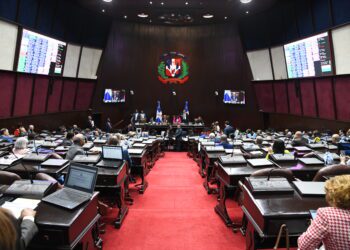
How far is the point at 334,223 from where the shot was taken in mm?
1561

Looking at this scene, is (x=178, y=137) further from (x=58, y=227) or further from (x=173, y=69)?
(x=58, y=227)

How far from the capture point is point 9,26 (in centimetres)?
902

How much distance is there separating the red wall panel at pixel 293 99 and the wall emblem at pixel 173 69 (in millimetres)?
5911

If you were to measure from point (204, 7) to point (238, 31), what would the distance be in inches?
136

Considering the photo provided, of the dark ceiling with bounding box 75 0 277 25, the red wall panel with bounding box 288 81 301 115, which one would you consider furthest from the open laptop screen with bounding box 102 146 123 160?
the red wall panel with bounding box 288 81 301 115

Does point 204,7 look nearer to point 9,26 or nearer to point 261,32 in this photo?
point 261,32

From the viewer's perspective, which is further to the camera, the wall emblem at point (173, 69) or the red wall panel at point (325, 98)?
the wall emblem at point (173, 69)

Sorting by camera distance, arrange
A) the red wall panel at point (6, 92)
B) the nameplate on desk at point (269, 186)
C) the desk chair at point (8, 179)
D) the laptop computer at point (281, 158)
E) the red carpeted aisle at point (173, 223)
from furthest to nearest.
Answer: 1. the red wall panel at point (6, 92)
2. the laptop computer at point (281, 158)
3. the red carpeted aisle at point (173, 223)
4. the desk chair at point (8, 179)
5. the nameplate on desk at point (269, 186)

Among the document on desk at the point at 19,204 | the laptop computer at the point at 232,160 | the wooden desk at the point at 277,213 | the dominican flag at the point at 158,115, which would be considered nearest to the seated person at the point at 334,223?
the wooden desk at the point at 277,213

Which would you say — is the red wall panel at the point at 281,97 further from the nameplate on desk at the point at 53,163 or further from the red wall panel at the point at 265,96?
the nameplate on desk at the point at 53,163

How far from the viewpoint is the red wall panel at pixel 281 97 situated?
528 inches

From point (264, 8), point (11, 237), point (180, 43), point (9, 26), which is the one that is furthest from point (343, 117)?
point (9, 26)

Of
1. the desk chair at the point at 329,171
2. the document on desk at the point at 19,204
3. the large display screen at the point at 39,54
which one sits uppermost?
the large display screen at the point at 39,54

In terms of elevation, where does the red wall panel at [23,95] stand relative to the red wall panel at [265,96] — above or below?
below
